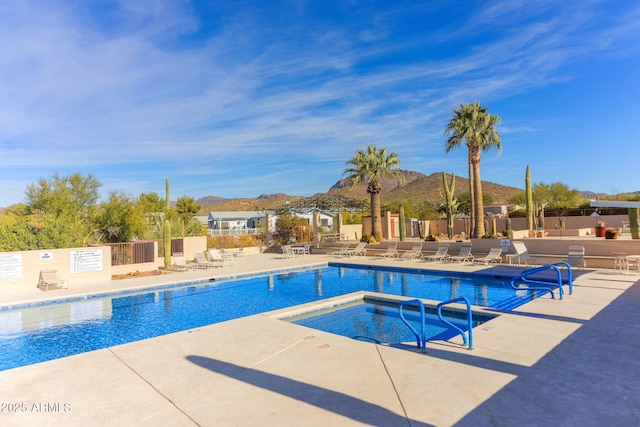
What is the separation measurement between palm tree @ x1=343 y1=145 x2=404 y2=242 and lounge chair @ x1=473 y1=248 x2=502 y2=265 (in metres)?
7.96

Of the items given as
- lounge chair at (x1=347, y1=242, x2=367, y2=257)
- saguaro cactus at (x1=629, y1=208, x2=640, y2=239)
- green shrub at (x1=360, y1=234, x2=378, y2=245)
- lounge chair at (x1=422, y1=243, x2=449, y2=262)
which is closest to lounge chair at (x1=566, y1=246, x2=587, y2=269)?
saguaro cactus at (x1=629, y1=208, x2=640, y2=239)

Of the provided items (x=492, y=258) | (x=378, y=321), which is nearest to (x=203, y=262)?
(x=378, y=321)

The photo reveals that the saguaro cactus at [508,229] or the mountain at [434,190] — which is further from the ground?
the mountain at [434,190]

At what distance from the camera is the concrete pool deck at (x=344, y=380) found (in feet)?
11.2

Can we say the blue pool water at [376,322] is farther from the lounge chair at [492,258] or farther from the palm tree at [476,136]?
the palm tree at [476,136]

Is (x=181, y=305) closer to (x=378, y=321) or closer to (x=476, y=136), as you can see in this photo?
(x=378, y=321)

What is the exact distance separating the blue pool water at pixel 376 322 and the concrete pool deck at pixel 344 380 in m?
1.24

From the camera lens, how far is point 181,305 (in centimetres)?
1039

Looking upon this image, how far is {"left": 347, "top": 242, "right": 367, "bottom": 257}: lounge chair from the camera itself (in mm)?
19709

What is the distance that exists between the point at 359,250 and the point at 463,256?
19.2 feet

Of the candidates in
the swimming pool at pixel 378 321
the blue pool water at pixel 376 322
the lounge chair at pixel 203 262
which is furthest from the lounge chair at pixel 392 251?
the blue pool water at pixel 376 322

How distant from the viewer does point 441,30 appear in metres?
18.7

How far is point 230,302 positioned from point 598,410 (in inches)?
350

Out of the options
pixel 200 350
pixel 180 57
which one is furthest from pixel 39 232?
pixel 200 350
